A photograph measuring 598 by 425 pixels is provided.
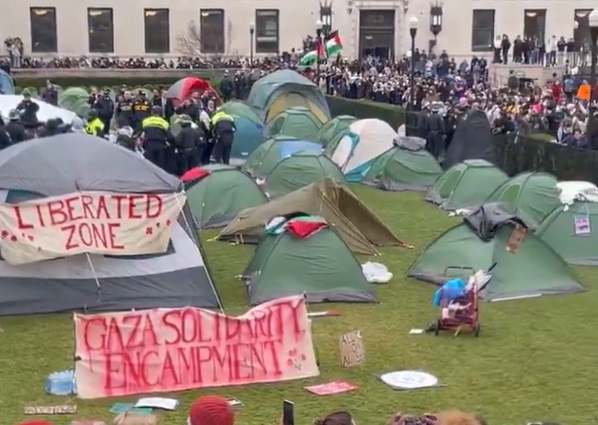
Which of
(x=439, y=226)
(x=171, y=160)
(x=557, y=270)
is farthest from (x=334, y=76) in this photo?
(x=557, y=270)

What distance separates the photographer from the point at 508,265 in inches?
508

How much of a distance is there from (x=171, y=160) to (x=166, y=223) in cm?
903

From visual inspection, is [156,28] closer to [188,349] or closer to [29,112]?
[29,112]

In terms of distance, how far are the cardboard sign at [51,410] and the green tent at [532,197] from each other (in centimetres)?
931

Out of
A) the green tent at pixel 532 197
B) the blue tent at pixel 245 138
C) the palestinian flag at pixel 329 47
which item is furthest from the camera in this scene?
the palestinian flag at pixel 329 47

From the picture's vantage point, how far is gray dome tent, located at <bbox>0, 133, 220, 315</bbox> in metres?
11.7

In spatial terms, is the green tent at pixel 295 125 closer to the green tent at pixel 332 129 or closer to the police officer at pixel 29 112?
the green tent at pixel 332 129

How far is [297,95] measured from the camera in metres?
31.2

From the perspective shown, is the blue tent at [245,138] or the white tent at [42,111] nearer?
the white tent at [42,111]

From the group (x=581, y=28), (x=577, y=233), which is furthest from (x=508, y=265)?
(x=581, y=28)

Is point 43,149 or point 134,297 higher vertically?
point 43,149

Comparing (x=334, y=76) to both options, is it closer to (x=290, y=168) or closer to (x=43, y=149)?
(x=290, y=168)

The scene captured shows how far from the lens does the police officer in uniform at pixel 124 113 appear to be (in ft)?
87.9

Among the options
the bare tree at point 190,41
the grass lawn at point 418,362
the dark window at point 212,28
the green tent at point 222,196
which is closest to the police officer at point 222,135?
the green tent at point 222,196
